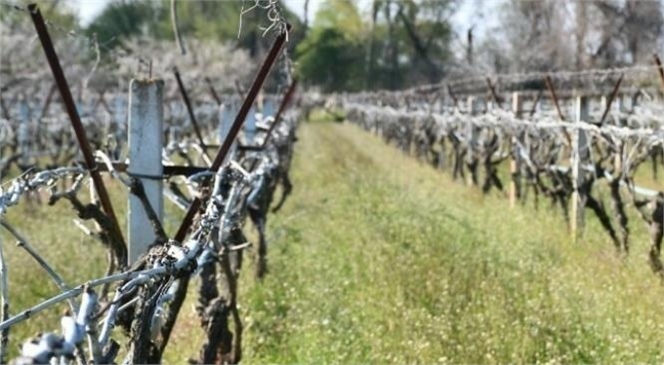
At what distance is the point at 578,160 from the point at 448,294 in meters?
3.88

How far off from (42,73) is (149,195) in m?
22.0

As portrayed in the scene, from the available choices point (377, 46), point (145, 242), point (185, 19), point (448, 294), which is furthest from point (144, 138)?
point (377, 46)

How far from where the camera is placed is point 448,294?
6.53m

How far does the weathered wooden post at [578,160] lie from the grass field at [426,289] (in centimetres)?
22

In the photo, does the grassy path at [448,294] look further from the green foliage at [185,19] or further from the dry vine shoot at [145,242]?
the green foliage at [185,19]

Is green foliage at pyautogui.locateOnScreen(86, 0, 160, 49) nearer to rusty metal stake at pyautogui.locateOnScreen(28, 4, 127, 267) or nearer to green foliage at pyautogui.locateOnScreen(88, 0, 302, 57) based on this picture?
green foliage at pyautogui.locateOnScreen(88, 0, 302, 57)

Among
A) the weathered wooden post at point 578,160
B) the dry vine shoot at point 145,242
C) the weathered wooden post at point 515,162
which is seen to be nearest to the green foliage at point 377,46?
the weathered wooden post at point 515,162

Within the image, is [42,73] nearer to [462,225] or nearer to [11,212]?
[11,212]

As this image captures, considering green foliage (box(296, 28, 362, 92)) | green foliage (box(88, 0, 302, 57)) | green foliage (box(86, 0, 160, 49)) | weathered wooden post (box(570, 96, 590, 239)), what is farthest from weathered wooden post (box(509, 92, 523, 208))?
green foliage (box(296, 28, 362, 92))

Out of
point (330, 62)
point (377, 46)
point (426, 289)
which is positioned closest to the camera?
point (426, 289)

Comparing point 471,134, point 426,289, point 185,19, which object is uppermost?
point 185,19

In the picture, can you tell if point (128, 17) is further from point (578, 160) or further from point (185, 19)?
point (578, 160)

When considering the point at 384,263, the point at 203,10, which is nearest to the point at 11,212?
the point at 384,263

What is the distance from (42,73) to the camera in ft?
82.5
